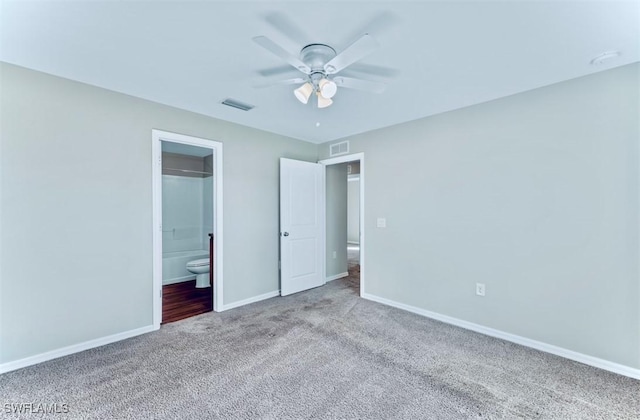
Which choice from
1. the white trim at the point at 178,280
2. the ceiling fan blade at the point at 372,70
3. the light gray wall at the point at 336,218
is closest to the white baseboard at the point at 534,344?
the light gray wall at the point at 336,218

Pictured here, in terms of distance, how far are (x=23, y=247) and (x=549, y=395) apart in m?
4.04

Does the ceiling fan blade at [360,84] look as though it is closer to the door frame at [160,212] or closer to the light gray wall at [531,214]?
the light gray wall at [531,214]

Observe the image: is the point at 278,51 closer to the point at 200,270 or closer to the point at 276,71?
the point at 276,71

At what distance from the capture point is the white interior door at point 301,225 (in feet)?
13.3

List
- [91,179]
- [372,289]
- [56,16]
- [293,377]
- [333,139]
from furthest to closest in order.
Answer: [333,139], [372,289], [91,179], [293,377], [56,16]

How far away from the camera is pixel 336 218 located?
4.97m

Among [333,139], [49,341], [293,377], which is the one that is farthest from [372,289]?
[49,341]

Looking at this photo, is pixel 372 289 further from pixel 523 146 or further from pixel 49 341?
pixel 49 341

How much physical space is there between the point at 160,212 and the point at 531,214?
3.66 metres

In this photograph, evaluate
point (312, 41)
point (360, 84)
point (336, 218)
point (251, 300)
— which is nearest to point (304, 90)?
point (312, 41)

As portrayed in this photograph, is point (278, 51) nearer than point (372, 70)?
Yes

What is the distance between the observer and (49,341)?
235 centimetres

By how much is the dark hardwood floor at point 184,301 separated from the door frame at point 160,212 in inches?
10.7

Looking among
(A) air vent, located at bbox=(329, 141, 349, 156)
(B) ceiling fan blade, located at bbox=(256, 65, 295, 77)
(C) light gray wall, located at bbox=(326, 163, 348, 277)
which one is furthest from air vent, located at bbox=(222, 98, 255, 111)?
(C) light gray wall, located at bbox=(326, 163, 348, 277)
